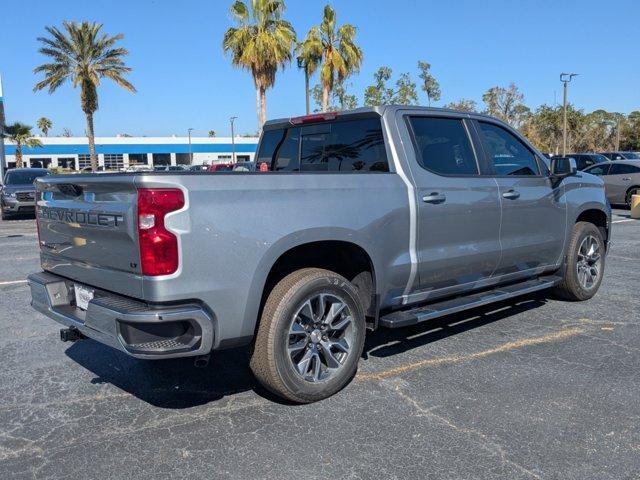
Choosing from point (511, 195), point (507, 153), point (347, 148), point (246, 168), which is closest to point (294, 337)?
point (347, 148)

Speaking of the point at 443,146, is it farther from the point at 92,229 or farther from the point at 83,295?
the point at 83,295

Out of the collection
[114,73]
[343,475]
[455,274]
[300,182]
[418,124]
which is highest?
[114,73]

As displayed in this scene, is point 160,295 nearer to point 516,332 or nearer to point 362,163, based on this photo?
point 362,163

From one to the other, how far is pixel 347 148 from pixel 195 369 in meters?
2.14

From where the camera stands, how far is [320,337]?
3857mm

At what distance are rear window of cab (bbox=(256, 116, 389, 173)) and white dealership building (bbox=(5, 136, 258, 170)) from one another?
199ft

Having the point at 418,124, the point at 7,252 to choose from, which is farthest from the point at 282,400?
the point at 7,252

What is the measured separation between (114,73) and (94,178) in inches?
1348

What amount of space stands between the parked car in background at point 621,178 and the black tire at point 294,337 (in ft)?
53.0

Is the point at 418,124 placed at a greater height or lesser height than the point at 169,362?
greater

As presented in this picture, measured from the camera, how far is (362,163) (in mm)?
4621

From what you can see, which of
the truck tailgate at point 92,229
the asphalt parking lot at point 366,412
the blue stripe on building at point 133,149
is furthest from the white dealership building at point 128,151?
the truck tailgate at point 92,229

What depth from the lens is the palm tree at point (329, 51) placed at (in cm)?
2970

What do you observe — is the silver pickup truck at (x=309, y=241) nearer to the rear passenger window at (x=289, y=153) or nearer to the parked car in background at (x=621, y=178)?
the rear passenger window at (x=289, y=153)
